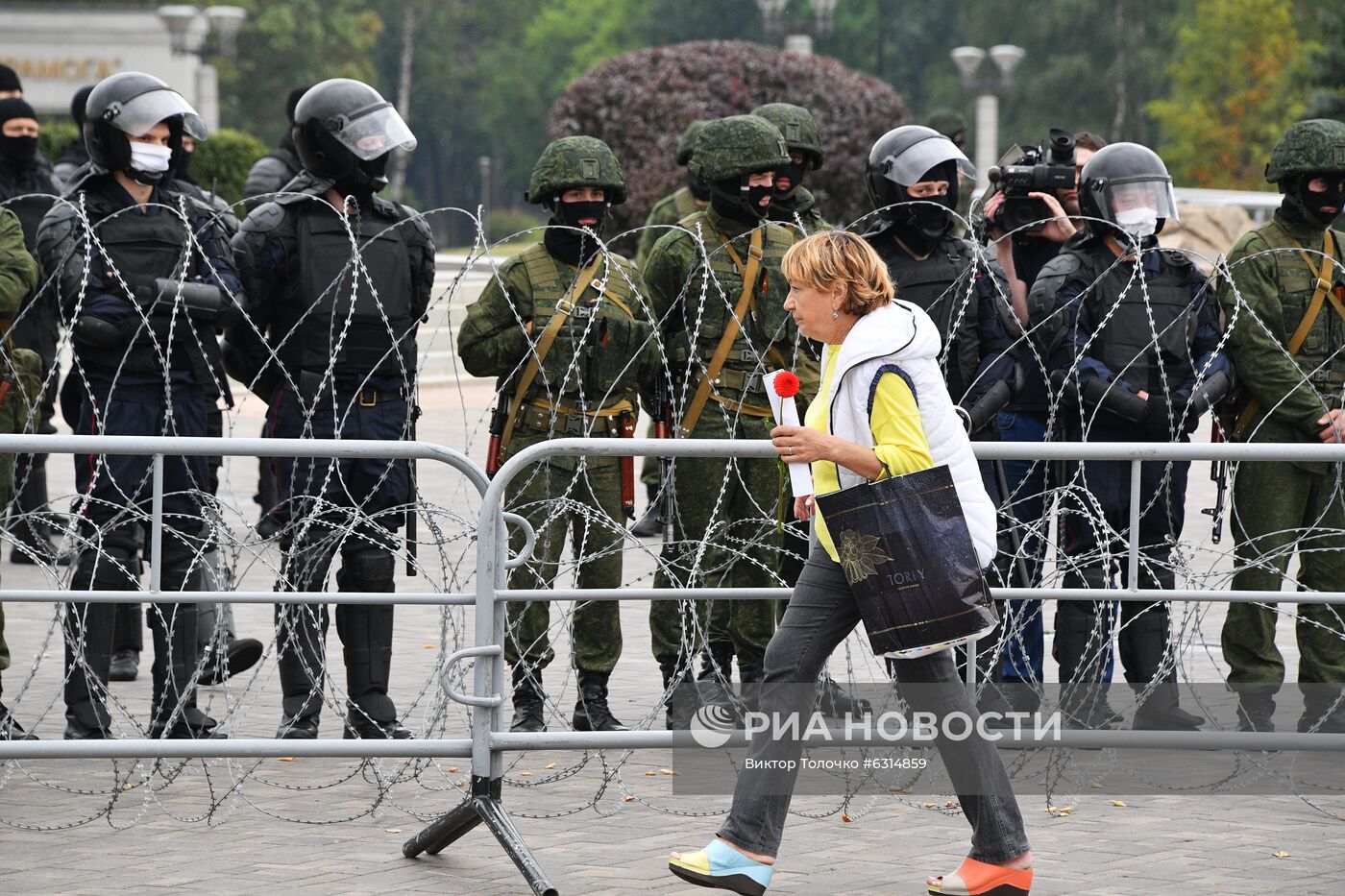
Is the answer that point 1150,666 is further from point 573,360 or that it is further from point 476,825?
point 476,825

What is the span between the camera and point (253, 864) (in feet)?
16.8

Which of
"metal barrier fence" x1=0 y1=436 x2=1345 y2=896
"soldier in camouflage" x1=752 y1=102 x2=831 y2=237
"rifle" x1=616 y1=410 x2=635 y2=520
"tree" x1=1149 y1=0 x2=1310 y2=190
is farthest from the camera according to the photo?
"tree" x1=1149 y1=0 x2=1310 y2=190

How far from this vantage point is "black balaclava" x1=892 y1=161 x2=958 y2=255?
696 cm

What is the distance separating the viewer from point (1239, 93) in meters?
43.8

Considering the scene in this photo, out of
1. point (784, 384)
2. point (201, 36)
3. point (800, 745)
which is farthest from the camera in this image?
point (201, 36)

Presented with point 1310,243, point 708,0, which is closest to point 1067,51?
point 708,0

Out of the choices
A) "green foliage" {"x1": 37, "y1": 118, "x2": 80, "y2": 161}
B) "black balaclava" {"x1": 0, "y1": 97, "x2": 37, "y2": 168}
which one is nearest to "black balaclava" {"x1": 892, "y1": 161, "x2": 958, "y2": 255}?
"black balaclava" {"x1": 0, "y1": 97, "x2": 37, "y2": 168}

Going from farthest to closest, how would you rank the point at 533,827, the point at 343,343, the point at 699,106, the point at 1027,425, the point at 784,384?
the point at 699,106 → the point at 1027,425 → the point at 343,343 → the point at 533,827 → the point at 784,384

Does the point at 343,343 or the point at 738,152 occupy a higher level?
the point at 738,152

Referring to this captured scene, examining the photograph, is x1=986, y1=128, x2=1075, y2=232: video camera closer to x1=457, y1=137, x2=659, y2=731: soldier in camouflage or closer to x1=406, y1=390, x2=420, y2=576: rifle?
x1=457, y1=137, x2=659, y2=731: soldier in camouflage

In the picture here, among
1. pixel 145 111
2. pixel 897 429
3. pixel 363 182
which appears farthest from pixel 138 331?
pixel 897 429

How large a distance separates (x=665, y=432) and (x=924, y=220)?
1.18m

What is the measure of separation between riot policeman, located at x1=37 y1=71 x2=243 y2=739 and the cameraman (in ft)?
8.34

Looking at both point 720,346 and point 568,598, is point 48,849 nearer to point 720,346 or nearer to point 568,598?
point 568,598
